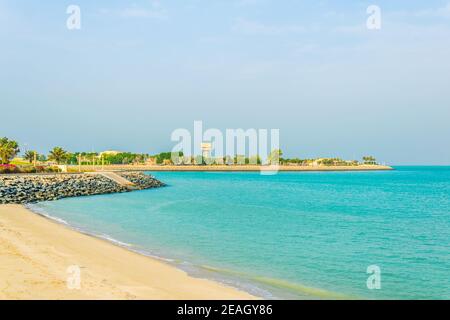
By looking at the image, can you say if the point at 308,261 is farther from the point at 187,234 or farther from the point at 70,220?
the point at 70,220

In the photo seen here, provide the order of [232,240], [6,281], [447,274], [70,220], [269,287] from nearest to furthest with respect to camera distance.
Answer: [6,281], [269,287], [447,274], [232,240], [70,220]

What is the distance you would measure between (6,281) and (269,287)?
20.8 feet

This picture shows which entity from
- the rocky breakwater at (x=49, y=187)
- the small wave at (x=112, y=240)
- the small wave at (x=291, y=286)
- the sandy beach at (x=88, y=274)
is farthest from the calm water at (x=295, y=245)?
the rocky breakwater at (x=49, y=187)

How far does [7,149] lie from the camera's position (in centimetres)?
7175

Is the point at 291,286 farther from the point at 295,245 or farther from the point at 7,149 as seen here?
the point at 7,149

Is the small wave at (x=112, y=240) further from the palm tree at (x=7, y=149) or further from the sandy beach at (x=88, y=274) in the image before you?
the palm tree at (x=7, y=149)

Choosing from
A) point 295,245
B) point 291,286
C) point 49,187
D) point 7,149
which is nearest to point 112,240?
point 295,245

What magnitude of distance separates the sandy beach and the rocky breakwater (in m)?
22.7

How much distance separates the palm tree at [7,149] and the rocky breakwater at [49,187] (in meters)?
19.4

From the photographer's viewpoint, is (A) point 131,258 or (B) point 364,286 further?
(A) point 131,258

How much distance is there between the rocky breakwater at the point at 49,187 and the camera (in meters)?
38.7

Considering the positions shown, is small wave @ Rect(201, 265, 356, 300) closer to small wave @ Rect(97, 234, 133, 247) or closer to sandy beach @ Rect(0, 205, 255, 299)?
sandy beach @ Rect(0, 205, 255, 299)
